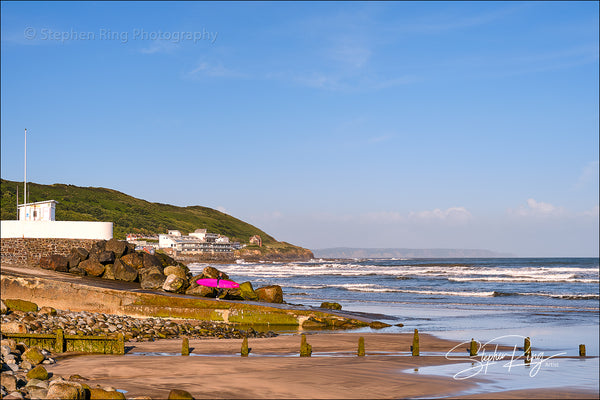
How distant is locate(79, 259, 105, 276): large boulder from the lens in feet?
114

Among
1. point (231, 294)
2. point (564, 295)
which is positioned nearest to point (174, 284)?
point (231, 294)

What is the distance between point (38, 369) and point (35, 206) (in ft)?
97.5

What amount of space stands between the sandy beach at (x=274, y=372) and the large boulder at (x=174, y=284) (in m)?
8.97

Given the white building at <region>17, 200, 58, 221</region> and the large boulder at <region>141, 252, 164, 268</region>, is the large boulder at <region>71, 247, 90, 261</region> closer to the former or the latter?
the large boulder at <region>141, 252, 164, 268</region>

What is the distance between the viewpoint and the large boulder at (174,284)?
31.8 metres

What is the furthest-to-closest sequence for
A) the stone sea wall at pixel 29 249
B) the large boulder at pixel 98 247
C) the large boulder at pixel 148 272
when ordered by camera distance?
the large boulder at pixel 98 247, the stone sea wall at pixel 29 249, the large boulder at pixel 148 272

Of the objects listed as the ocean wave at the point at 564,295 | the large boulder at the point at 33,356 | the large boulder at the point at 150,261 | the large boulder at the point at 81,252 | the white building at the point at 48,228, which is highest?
the white building at the point at 48,228

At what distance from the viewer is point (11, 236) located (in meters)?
36.0

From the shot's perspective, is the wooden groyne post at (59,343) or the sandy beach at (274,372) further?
the wooden groyne post at (59,343)

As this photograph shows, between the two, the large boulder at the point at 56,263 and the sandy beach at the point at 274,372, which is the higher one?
the large boulder at the point at 56,263

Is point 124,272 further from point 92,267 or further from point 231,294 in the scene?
point 231,294

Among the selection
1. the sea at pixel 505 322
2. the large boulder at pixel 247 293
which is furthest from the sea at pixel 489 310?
the large boulder at pixel 247 293

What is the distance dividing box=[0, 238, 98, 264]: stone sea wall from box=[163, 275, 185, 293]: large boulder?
8.99 metres

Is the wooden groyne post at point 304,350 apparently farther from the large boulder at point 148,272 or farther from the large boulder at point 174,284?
the large boulder at point 148,272
